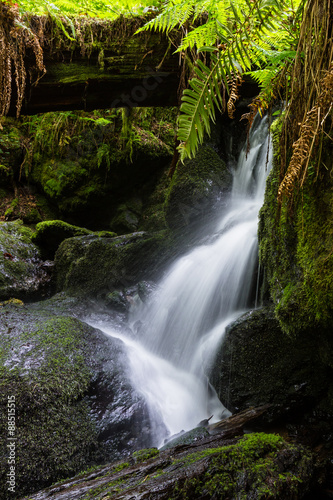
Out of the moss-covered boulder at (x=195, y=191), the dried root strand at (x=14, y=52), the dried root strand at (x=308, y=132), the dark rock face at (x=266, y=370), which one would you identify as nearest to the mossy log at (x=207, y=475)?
the dark rock face at (x=266, y=370)

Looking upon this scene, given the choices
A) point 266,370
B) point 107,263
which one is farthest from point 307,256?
point 107,263

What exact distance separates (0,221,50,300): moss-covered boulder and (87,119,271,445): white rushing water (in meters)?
1.81

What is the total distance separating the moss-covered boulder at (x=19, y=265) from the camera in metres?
5.21

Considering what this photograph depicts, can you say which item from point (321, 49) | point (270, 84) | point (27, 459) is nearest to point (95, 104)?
point (270, 84)

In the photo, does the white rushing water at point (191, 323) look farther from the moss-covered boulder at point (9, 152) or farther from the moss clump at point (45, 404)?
the moss-covered boulder at point (9, 152)

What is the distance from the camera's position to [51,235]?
21.4 ft

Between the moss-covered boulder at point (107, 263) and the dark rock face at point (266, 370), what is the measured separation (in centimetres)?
252

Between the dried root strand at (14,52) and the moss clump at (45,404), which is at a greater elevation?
the dried root strand at (14,52)

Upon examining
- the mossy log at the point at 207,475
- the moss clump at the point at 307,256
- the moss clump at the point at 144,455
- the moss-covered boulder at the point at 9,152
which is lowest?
the moss clump at the point at 144,455

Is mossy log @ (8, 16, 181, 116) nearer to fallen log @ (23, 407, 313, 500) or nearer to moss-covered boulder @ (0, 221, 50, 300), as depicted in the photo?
moss-covered boulder @ (0, 221, 50, 300)

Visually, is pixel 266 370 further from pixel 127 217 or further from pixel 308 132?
pixel 127 217

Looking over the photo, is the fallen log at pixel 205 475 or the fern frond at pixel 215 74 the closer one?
the fallen log at pixel 205 475

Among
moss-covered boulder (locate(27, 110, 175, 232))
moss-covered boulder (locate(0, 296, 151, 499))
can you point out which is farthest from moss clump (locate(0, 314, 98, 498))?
moss-covered boulder (locate(27, 110, 175, 232))

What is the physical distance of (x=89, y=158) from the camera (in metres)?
7.70
